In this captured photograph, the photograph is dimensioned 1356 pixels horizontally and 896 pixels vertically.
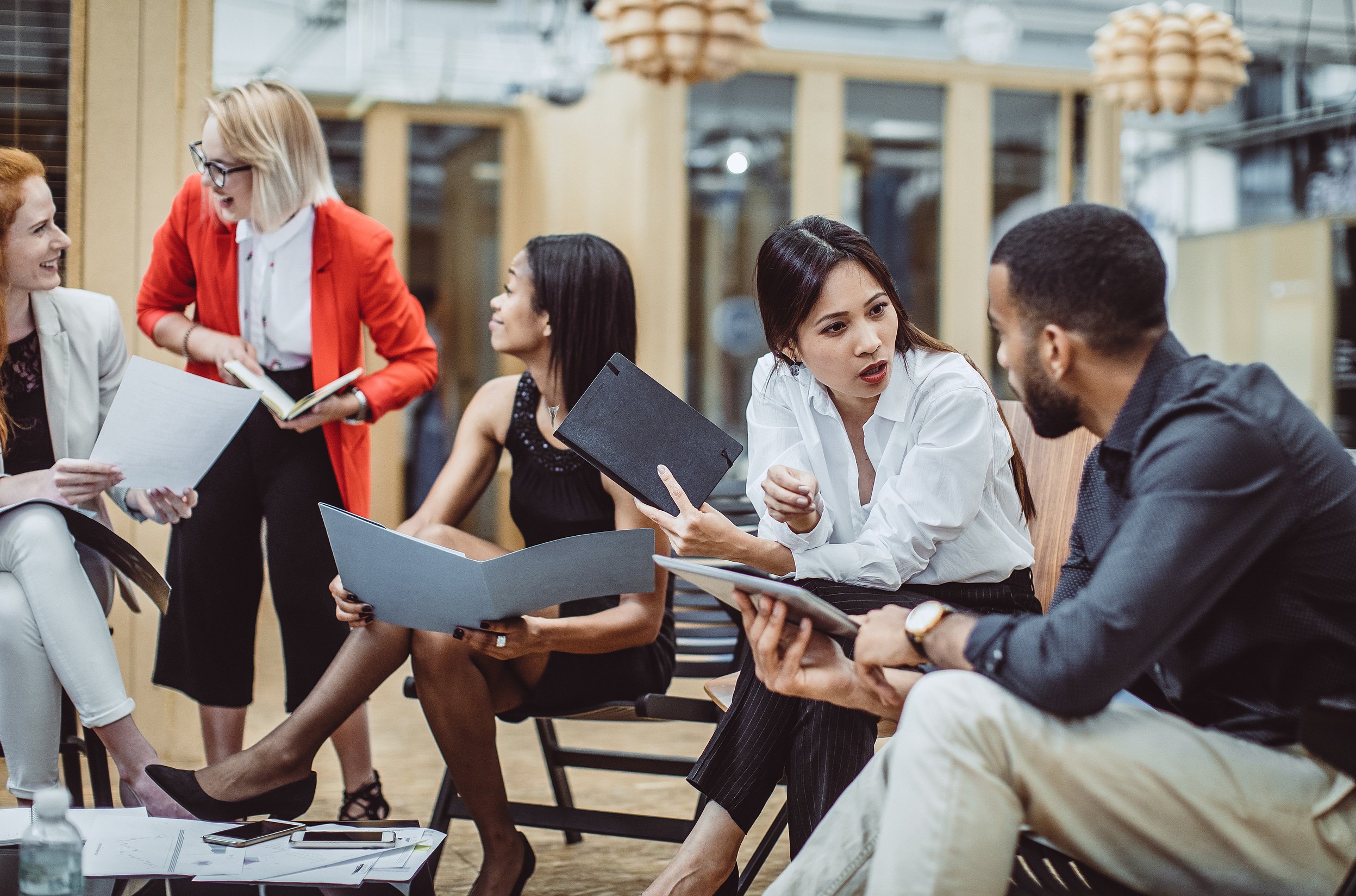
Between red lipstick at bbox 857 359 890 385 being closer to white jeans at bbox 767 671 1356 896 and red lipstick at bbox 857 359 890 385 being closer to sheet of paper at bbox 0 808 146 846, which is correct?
white jeans at bbox 767 671 1356 896

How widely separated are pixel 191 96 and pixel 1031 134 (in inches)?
187

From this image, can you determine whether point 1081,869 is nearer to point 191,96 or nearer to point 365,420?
point 365,420

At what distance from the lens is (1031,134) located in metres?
6.61

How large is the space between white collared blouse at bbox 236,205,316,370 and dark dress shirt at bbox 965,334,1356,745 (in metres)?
1.70

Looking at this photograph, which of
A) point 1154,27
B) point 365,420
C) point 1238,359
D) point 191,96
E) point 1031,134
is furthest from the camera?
point 1238,359

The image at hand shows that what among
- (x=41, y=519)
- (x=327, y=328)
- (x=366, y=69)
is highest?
(x=366, y=69)

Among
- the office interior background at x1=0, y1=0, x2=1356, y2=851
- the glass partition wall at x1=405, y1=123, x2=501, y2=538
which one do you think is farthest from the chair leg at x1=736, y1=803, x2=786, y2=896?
the glass partition wall at x1=405, y1=123, x2=501, y2=538

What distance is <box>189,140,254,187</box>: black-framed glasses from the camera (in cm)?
245

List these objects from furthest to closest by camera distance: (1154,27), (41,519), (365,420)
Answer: (1154,27), (365,420), (41,519)

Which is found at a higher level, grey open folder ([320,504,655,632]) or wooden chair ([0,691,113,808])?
grey open folder ([320,504,655,632])

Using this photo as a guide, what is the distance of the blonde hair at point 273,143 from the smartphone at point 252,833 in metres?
1.23

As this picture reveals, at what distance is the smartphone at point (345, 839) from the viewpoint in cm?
173

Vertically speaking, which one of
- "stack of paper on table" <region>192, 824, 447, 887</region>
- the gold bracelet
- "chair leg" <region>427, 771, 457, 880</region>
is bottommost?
"chair leg" <region>427, 771, 457, 880</region>

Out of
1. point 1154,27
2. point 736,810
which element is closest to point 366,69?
point 1154,27
